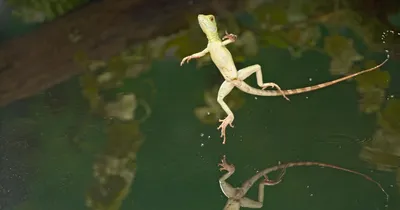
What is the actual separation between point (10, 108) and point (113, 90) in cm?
21

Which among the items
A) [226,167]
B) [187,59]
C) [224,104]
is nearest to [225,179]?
[226,167]

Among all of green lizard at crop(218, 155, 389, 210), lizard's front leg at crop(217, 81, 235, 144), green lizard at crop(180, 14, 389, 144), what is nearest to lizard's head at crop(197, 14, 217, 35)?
green lizard at crop(180, 14, 389, 144)

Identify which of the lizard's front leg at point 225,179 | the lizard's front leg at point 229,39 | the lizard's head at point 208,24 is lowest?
the lizard's front leg at point 225,179

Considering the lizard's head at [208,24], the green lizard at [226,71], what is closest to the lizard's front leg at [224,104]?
the green lizard at [226,71]

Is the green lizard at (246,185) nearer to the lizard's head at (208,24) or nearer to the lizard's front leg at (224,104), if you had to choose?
the lizard's front leg at (224,104)

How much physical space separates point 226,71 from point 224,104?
0.21 feet

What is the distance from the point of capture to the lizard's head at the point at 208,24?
36.4 inches

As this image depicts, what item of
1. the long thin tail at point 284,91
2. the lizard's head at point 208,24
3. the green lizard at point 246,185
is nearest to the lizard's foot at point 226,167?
the green lizard at point 246,185

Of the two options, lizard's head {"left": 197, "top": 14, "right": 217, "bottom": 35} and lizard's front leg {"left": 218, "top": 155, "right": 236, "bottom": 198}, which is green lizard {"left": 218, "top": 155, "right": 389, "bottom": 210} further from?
lizard's head {"left": 197, "top": 14, "right": 217, "bottom": 35}

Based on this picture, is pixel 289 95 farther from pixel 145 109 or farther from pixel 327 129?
pixel 145 109

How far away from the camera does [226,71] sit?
37.1 inches

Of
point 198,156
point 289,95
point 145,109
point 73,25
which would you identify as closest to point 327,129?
point 289,95

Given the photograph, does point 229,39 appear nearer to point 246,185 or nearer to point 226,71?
point 226,71

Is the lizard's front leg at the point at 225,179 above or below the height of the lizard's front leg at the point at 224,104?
below
